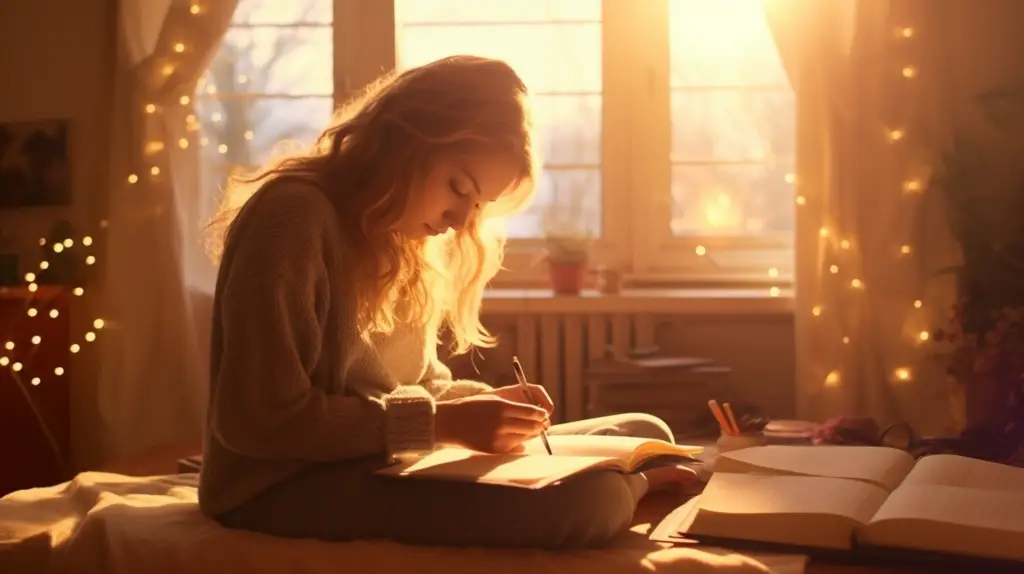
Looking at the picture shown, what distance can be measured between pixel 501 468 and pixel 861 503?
47 centimetres

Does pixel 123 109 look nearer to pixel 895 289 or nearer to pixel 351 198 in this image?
pixel 351 198

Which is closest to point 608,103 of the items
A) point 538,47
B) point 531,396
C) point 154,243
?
point 538,47

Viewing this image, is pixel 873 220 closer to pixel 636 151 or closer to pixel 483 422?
pixel 636 151

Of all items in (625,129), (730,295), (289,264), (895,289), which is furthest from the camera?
(625,129)

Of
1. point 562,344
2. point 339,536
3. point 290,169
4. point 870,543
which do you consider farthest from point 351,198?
point 562,344

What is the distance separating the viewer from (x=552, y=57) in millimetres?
3186

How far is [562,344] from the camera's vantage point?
300 centimetres

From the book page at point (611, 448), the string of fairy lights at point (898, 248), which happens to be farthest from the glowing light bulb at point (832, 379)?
the book page at point (611, 448)

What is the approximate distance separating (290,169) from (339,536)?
493 mm

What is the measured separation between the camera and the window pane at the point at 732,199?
3123 millimetres

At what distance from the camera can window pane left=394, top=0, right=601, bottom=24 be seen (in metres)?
3.17

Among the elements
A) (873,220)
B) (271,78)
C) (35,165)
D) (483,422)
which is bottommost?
(483,422)

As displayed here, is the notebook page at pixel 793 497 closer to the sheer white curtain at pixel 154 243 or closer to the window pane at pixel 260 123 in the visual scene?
the sheer white curtain at pixel 154 243

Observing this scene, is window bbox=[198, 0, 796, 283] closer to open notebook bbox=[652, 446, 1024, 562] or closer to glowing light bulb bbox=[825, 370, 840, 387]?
glowing light bulb bbox=[825, 370, 840, 387]
